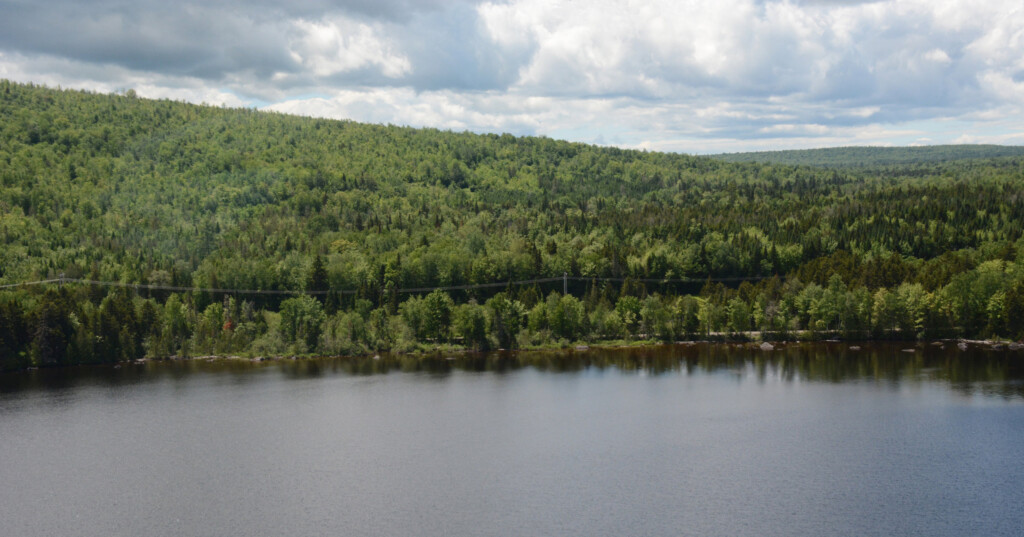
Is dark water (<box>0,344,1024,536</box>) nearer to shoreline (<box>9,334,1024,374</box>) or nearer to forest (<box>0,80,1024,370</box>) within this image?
shoreline (<box>9,334,1024,374</box>)

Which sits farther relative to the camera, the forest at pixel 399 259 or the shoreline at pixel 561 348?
the forest at pixel 399 259

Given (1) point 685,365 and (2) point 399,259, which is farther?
(2) point 399,259

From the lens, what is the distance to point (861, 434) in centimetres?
5378

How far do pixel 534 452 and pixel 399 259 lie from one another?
235 feet

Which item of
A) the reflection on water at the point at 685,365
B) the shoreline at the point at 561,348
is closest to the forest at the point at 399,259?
the shoreline at the point at 561,348

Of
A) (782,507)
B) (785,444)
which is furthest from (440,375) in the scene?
(782,507)

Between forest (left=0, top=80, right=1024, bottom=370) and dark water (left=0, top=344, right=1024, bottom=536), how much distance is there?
18.1m

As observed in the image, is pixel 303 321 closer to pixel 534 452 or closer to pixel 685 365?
pixel 685 365

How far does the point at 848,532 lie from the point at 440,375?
5057 cm

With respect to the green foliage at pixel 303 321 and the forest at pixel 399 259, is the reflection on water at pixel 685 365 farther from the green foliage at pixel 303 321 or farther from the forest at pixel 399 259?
the green foliage at pixel 303 321

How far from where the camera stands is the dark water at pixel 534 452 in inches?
1628

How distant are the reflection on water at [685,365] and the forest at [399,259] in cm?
485

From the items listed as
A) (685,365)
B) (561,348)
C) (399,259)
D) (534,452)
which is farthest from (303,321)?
(534,452)

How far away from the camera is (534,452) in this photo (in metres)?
52.6
